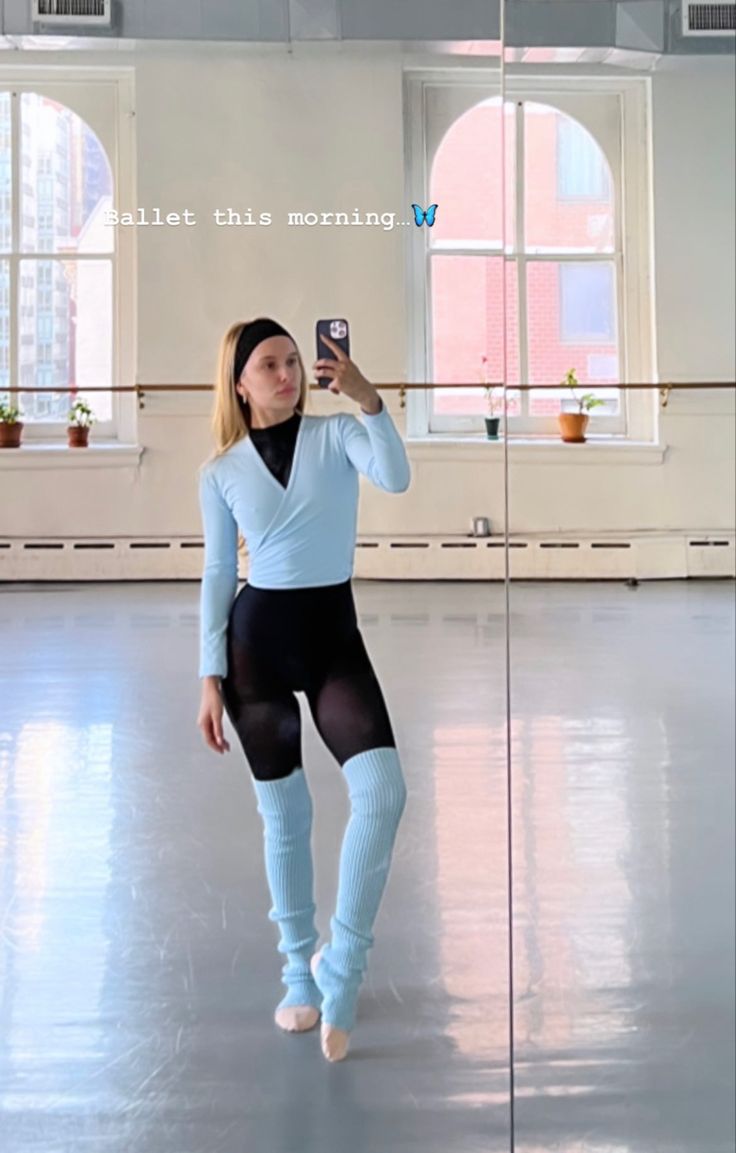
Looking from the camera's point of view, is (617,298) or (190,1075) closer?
(190,1075)

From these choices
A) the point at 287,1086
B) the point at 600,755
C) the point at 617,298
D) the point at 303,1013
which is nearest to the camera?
the point at 287,1086

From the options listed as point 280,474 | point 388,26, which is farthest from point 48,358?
point 388,26

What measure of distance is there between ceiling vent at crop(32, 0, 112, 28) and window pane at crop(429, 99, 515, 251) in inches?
22.3

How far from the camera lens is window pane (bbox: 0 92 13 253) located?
1.83 metres

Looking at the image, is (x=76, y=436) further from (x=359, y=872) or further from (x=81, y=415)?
(x=359, y=872)

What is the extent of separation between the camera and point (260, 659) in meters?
1.44

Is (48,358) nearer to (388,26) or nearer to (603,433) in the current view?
(388,26)

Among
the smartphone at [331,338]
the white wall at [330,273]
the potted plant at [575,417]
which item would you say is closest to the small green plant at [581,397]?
the potted plant at [575,417]

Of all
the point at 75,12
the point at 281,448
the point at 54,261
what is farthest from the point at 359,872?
the point at 75,12

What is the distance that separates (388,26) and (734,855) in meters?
1.44

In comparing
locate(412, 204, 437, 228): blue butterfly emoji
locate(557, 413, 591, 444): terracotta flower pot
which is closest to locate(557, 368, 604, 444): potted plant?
locate(557, 413, 591, 444): terracotta flower pot

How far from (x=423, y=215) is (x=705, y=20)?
48 centimetres

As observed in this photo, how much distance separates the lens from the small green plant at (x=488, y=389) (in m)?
1.89

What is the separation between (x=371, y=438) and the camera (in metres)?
1.41
